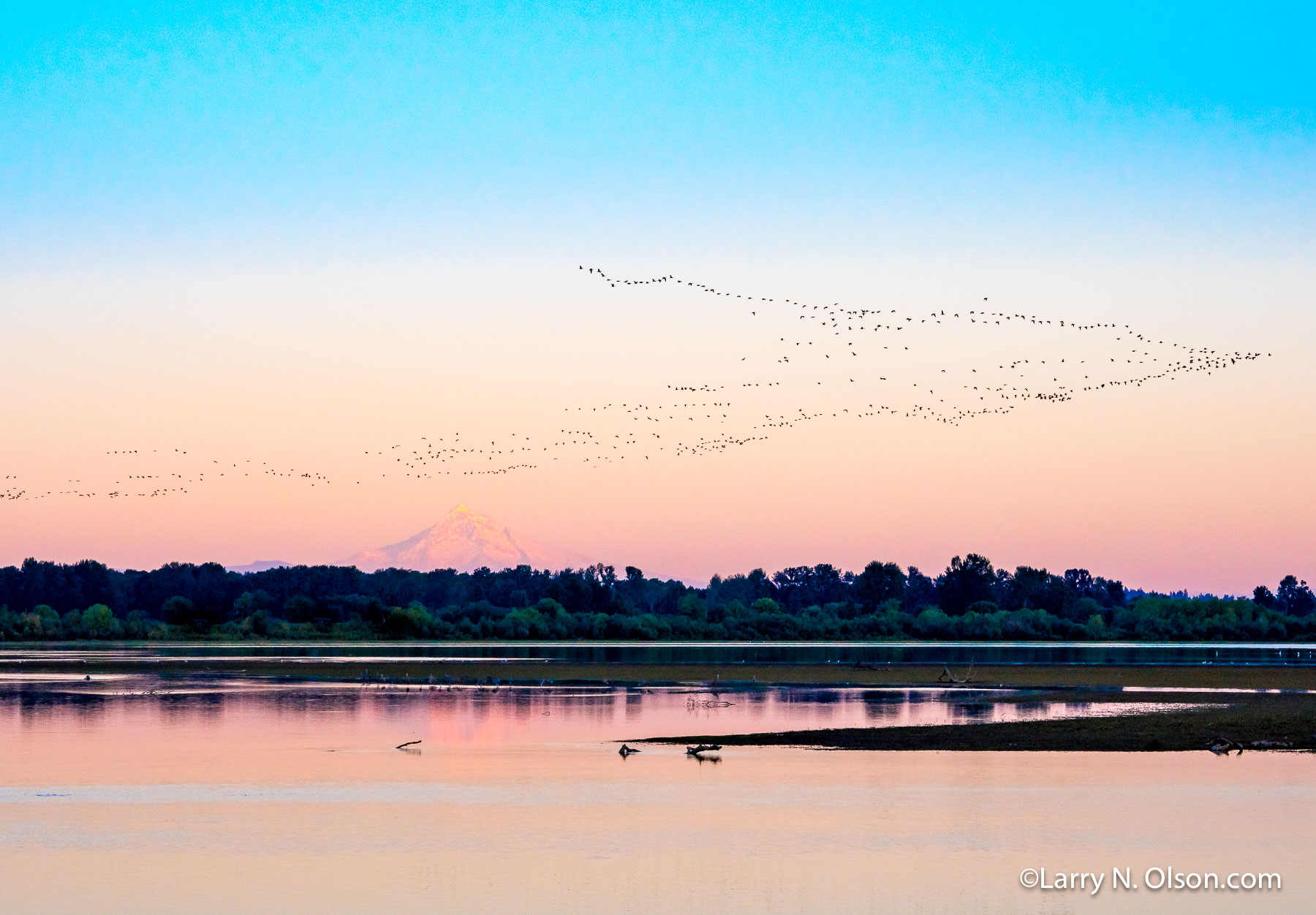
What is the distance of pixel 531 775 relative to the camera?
37.5 m

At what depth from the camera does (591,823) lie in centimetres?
3033

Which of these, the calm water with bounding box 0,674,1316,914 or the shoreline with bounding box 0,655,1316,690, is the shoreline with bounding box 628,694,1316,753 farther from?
the shoreline with bounding box 0,655,1316,690

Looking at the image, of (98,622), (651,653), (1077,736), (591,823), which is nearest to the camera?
(591,823)

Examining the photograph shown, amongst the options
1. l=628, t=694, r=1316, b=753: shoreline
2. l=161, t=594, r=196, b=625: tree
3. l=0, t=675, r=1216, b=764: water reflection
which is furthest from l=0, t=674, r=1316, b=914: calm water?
l=161, t=594, r=196, b=625: tree

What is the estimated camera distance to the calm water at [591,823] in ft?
78.6

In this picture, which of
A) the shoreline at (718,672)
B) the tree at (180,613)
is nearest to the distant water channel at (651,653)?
the shoreline at (718,672)

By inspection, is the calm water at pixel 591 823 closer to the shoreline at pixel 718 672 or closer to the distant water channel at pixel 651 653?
the shoreline at pixel 718 672

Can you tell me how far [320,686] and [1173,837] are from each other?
5069cm

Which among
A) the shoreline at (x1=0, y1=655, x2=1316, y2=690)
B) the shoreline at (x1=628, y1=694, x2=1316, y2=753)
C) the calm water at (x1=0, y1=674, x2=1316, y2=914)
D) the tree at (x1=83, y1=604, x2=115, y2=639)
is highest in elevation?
the tree at (x1=83, y1=604, x2=115, y2=639)

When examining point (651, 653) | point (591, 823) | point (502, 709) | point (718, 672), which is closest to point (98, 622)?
point (651, 653)

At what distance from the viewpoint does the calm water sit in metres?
24.0

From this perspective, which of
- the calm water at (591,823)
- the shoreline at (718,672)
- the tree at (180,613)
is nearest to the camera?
the calm water at (591,823)

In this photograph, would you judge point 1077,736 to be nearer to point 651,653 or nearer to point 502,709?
point 502,709

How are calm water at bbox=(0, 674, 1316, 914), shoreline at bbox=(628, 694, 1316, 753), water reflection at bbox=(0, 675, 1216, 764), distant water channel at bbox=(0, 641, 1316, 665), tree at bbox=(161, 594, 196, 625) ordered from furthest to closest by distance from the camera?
1. tree at bbox=(161, 594, 196, 625)
2. distant water channel at bbox=(0, 641, 1316, 665)
3. water reflection at bbox=(0, 675, 1216, 764)
4. shoreline at bbox=(628, 694, 1316, 753)
5. calm water at bbox=(0, 674, 1316, 914)
